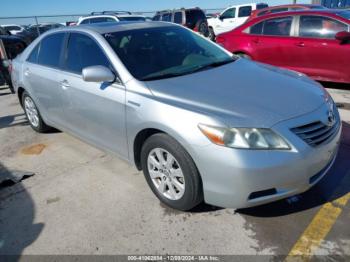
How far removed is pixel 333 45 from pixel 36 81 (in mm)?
4997

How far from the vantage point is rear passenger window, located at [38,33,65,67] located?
4.12 m

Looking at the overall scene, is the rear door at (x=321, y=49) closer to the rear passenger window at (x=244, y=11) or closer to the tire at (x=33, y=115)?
the tire at (x=33, y=115)

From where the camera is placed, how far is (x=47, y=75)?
4.21 meters

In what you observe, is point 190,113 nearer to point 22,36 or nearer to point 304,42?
point 304,42

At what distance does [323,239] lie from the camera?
251cm

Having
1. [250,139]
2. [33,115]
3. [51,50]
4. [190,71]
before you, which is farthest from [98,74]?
A: [33,115]

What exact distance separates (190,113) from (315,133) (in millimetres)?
975

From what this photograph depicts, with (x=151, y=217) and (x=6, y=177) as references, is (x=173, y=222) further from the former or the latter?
(x=6, y=177)

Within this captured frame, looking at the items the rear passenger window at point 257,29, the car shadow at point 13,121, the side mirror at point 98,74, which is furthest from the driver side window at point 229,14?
the side mirror at point 98,74

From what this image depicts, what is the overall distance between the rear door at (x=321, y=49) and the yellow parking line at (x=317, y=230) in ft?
11.7

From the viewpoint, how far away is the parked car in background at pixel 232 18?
15.4 m

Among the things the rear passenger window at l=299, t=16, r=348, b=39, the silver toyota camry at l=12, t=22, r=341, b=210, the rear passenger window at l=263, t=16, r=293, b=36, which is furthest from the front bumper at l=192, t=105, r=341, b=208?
the rear passenger window at l=263, t=16, r=293, b=36

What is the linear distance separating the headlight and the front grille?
0.56 feet

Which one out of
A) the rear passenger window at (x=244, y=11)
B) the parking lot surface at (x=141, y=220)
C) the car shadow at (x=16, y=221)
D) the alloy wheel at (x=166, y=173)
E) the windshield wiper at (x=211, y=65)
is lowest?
the car shadow at (x=16, y=221)
